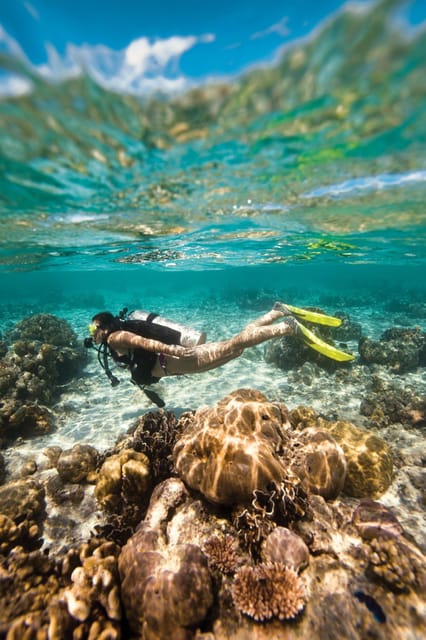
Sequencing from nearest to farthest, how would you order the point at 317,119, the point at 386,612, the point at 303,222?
the point at 386,612
the point at 317,119
the point at 303,222

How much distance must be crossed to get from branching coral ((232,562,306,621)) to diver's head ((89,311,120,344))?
5.78 metres

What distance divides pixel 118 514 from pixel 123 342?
372 centimetres

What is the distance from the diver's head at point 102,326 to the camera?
7453mm

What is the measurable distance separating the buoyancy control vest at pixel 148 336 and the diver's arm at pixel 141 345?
1.23 feet

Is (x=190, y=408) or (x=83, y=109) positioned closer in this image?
(x=83, y=109)

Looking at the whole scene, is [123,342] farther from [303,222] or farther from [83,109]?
[303,222]

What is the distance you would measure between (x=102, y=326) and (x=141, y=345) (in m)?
1.25

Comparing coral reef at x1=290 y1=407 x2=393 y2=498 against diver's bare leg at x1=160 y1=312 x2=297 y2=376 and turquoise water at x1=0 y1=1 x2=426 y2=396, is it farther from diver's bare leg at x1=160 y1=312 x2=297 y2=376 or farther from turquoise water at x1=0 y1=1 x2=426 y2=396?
turquoise water at x1=0 y1=1 x2=426 y2=396

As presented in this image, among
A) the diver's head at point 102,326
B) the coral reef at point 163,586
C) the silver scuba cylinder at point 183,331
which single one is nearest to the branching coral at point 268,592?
the coral reef at point 163,586

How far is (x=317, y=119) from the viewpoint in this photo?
717 cm

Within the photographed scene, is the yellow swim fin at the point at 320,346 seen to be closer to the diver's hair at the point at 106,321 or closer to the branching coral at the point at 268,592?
the diver's hair at the point at 106,321

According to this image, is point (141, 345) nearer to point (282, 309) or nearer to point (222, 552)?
point (222, 552)

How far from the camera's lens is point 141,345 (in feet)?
23.4

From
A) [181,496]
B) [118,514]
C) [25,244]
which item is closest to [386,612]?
[181,496]
